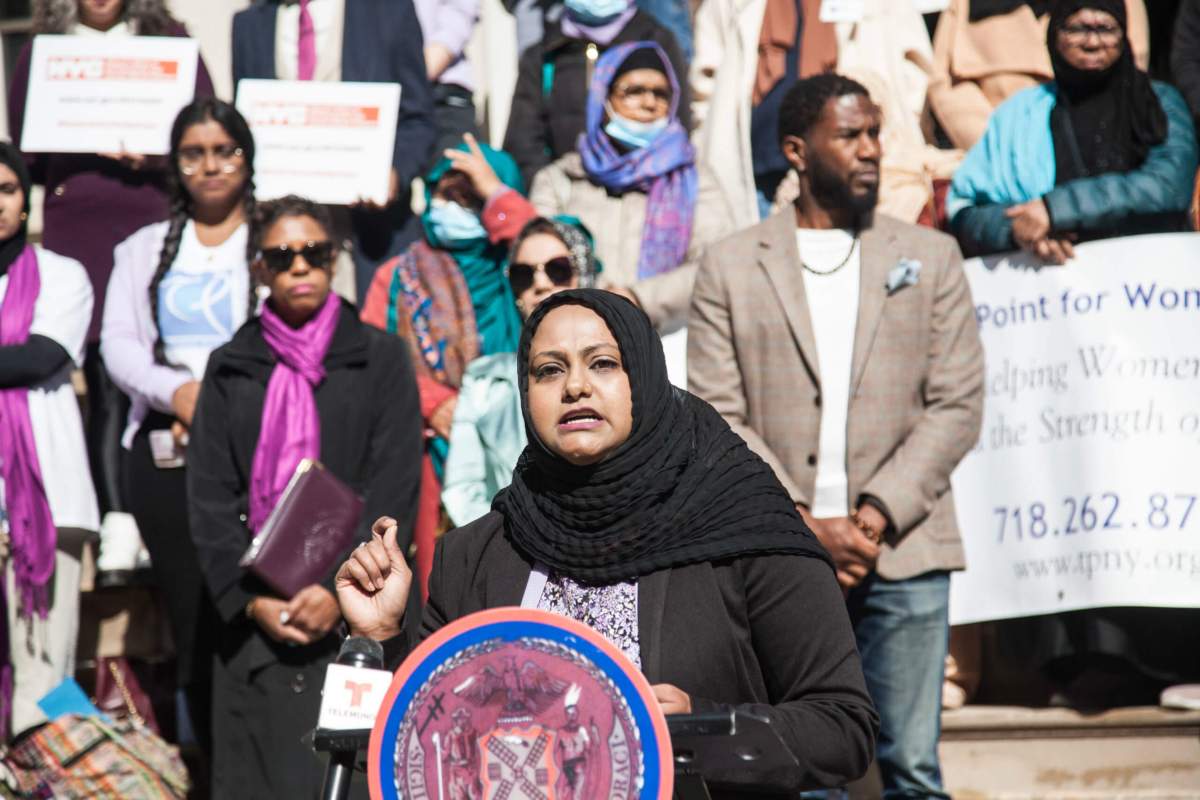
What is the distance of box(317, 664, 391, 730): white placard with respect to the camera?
3.26m

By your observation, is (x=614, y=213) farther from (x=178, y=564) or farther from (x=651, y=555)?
(x=651, y=555)

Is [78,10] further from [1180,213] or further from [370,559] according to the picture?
[370,559]

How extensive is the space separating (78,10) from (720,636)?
5659 mm

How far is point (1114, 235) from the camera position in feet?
22.1

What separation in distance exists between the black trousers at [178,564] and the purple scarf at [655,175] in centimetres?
188

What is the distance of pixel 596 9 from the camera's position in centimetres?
789

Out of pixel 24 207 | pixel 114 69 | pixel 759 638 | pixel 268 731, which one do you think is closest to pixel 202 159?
pixel 24 207

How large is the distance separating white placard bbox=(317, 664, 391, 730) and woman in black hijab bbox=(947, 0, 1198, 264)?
4.00 metres

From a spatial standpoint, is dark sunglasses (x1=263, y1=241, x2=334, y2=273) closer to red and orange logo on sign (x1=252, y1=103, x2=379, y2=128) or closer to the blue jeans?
red and orange logo on sign (x1=252, y1=103, x2=379, y2=128)

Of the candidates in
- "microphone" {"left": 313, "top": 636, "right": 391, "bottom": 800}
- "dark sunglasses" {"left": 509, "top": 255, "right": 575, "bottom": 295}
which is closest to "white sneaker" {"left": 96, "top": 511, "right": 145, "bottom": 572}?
"dark sunglasses" {"left": 509, "top": 255, "right": 575, "bottom": 295}

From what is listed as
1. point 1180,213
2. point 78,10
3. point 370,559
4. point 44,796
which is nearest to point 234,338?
point 44,796

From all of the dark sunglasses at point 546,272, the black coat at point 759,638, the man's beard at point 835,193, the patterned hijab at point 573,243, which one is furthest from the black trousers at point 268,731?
the black coat at point 759,638

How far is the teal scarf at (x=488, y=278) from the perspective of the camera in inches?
274

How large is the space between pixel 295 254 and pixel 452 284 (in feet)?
3.06
